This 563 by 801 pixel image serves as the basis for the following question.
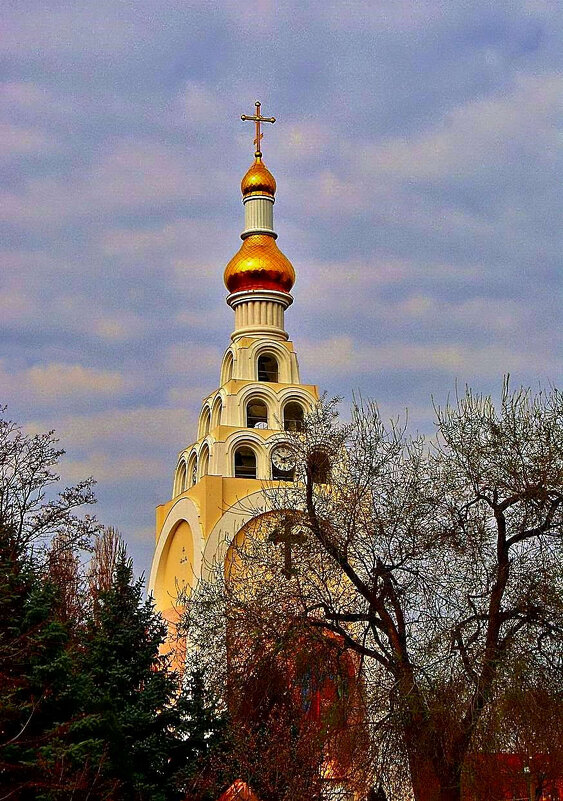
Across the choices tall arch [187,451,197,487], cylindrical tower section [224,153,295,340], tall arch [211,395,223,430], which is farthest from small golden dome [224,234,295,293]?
tall arch [187,451,197,487]

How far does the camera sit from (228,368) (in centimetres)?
2992

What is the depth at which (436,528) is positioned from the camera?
627 inches

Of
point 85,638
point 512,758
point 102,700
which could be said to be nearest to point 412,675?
point 512,758

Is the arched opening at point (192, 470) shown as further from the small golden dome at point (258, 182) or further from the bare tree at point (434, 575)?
the bare tree at point (434, 575)

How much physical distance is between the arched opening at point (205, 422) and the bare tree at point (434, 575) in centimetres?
1212

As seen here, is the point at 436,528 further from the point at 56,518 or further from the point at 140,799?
the point at 56,518

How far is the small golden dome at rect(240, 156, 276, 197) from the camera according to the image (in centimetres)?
3075

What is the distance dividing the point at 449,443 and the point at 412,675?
11.0ft

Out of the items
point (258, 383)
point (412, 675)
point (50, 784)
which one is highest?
point (258, 383)

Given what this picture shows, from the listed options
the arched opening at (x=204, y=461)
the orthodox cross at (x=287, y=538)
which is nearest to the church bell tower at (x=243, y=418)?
the arched opening at (x=204, y=461)

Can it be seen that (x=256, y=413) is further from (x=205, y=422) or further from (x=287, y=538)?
(x=287, y=538)

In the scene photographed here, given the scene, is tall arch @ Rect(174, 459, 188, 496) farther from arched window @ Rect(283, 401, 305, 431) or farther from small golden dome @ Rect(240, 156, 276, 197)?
small golden dome @ Rect(240, 156, 276, 197)

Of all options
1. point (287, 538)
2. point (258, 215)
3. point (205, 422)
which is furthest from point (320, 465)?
point (258, 215)

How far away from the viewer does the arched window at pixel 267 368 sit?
97.9 ft
